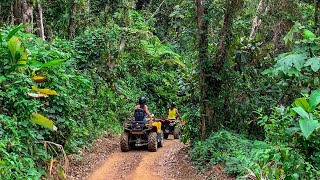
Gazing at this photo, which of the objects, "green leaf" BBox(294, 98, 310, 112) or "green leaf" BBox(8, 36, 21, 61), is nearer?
"green leaf" BBox(294, 98, 310, 112)

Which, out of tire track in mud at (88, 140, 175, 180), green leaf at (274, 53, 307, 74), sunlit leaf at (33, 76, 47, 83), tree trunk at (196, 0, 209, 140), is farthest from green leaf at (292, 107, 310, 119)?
tree trunk at (196, 0, 209, 140)

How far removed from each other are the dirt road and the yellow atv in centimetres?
20

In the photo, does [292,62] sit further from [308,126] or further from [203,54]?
[203,54]

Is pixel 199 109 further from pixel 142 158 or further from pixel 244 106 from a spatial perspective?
pixel 142 158

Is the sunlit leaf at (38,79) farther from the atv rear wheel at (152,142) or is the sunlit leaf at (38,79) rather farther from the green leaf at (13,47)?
the atv rear wheel at (152,142)

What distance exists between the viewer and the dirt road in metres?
8.64

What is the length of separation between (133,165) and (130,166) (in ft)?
0.39

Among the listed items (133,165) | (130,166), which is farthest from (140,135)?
(130,166)

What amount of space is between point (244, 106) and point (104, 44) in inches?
211

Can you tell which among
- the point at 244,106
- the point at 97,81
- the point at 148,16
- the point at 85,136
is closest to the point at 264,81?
the point at 244,106

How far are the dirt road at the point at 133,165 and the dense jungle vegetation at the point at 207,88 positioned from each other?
0.37 meters

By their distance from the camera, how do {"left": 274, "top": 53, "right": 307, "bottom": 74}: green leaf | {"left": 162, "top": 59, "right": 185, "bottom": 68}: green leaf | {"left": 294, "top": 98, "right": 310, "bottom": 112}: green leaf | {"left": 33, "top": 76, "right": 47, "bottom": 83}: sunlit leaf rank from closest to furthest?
{"left": 294, "top": 98, "right": 310, "bottom": 112}: green leaf → {"left": 274, "top": 53, "right": 307, "bottom": 74}: green leaf → {"left": 33, "top": 76, "right": 47, "bottom": 83}: sunlit leaf → {"left": 162, "top": 59, "right": 185, "bottom": 68}: green leaf

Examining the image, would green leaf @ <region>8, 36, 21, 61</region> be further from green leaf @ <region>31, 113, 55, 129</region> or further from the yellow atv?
the yellow atv

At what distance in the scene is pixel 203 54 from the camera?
31.0 feet
